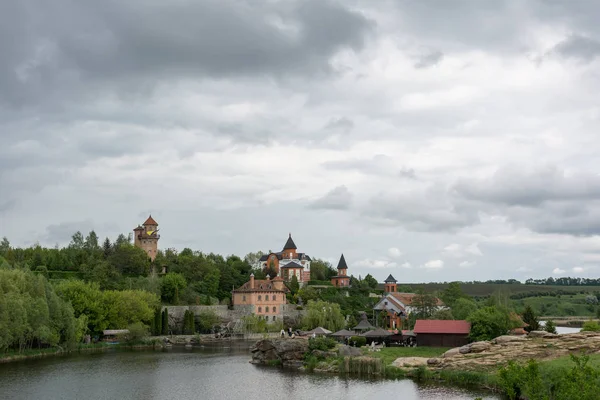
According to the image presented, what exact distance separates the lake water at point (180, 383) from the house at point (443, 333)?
14679mm

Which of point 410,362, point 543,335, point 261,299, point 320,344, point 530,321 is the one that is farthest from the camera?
point 261,299

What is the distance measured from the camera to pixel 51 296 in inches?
2392

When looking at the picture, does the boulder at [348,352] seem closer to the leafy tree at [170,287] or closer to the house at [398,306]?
the house at [398,306]

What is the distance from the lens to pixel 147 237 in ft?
366

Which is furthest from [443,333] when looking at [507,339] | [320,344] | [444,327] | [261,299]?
[261,299]

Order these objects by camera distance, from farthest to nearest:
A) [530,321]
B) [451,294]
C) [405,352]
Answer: [451,294] < [530,321] < [405,352]

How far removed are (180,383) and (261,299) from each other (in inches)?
1862

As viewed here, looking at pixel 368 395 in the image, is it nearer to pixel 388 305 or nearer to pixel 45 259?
pixel 388 305

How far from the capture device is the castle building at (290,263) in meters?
109

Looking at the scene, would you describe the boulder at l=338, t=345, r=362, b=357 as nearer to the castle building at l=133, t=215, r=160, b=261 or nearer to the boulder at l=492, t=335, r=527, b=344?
the boulder at l=492, t=335, r=527, b=344

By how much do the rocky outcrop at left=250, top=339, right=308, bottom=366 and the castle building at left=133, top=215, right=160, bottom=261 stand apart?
57.6 meters

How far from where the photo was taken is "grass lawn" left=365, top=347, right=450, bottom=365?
5236 centimetres

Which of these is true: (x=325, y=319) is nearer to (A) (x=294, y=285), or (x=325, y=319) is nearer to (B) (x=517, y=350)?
(A) (x=294, y=285)


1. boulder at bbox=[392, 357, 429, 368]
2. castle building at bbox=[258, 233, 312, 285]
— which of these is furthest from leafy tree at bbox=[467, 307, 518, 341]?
castle building at bbox=[258, 233, 312, 285]
